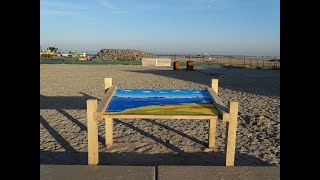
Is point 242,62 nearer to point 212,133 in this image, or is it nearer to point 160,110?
point 212,133

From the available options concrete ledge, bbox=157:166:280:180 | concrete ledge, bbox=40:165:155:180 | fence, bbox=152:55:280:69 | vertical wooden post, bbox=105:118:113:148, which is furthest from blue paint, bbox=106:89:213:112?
fence, bbox=152:55:280:69

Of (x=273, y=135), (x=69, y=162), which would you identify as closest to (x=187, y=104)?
(x=69, y=162)

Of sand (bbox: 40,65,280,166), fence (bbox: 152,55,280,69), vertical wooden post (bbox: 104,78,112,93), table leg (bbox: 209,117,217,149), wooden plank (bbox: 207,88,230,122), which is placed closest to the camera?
wooden plank (bbox: 207,88,230,122)

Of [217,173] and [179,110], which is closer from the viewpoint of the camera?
[217,173]

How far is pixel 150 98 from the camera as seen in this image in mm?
4484

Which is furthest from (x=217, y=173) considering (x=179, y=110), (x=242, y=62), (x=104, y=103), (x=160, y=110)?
(x=242, y=62)

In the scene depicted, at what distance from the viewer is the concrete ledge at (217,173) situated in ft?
9.87

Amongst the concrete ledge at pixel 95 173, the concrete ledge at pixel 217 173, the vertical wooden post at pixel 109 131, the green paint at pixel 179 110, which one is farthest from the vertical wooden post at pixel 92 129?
the vertical wooden post at pixel 109 131

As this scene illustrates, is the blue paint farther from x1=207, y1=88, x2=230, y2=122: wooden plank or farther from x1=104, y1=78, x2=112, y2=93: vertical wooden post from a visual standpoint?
x1=104, y1=78, x2=112, y2=93: vertical wooden post

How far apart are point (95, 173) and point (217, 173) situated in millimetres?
1389

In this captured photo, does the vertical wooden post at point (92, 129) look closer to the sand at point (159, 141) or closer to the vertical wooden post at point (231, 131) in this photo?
the sand at point (159, 141)

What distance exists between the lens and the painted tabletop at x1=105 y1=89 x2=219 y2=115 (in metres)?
3.48

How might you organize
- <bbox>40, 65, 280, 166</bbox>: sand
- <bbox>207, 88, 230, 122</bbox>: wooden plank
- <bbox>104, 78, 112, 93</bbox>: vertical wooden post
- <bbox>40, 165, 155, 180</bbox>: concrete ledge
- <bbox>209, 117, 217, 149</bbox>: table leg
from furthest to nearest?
<bbox>104, 78, 112, 93</bbox>: vertical wooden post, <bbox>209, 117, 217, 149</bbox>: table leg, <bbox>40, 65, 280, 166</bbox>: sand, <bbox>207, 88, 230, 122</bbox>: wooden plank, <bbox>40, 165, 155, 180</bbox>: concrete ledge

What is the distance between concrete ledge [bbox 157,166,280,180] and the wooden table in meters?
0.20
